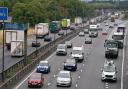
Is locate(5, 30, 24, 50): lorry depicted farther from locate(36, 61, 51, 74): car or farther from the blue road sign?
the blue road sign

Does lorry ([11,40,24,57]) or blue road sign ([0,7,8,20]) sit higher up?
blue road sign ([0,7,8,20])

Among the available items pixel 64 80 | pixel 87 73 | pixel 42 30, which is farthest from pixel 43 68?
pixel 42 30

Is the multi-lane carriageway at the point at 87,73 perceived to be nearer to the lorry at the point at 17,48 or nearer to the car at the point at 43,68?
the car at the point at 43,68

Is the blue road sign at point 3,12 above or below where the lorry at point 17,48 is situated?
above

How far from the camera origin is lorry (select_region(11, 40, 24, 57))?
6912 cm

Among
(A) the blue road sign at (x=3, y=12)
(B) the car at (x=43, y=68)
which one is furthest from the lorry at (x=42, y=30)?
(A) the blue road sign at (x=3, y=12)

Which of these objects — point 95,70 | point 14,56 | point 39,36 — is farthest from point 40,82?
point 39,36

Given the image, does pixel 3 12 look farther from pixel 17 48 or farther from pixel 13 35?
pixel 13 35

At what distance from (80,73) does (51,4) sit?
12328cm

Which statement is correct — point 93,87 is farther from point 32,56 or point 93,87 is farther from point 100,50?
point 100,50

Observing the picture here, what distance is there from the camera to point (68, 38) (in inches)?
4045

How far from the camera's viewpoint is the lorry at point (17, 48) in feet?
227

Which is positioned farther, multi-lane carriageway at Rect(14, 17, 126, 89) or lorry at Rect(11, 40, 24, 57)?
lorry at Rect(11, 40, 24, 57)

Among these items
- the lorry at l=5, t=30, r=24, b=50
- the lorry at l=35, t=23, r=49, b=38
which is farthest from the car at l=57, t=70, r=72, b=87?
the lorry at l=35, t=23, r=49, b=38
